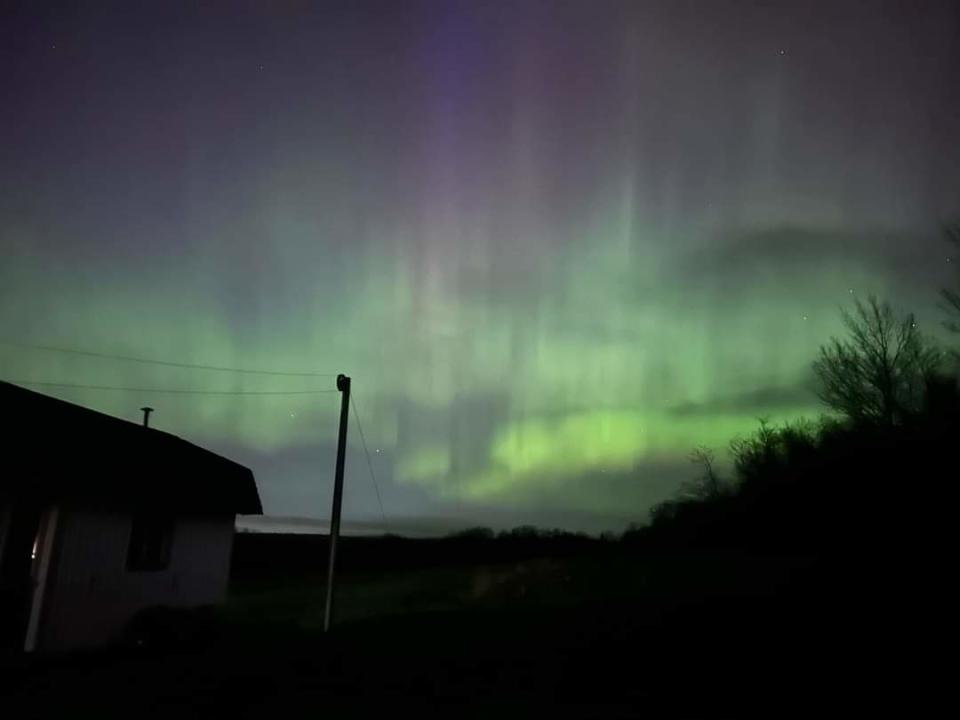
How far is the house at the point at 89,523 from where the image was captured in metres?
14.5

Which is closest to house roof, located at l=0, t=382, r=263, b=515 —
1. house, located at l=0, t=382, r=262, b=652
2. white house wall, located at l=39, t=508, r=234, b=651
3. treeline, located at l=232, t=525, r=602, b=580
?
house, located at l=0, t=382, r=262, b=652

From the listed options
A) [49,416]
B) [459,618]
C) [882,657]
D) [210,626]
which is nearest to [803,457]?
[459,618]

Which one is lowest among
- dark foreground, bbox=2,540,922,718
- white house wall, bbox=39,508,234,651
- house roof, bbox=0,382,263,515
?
dark foreground, bbox=2,540,922,718

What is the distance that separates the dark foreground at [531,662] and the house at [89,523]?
2.87 feet

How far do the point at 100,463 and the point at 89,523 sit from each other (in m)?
1.20

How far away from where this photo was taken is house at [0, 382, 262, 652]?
571 inches

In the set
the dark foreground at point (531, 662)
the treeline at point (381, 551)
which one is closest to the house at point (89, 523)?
the dark foreground at point (531, 662)

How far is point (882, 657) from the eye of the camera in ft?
49.6

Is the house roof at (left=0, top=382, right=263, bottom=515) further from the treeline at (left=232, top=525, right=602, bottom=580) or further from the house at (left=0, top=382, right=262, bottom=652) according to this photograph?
the treeline at (left=232, top=525, right=602, bottom=580)

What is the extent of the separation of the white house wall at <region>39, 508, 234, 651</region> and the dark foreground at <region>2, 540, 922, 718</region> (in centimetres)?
71

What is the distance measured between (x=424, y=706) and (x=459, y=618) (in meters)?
12.5

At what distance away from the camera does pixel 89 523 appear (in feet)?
51.1

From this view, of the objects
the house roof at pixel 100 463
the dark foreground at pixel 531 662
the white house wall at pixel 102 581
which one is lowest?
the dark foreground at pixel 531 662

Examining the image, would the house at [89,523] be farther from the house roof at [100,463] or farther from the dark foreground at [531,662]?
the dark foreground at [531,662]
